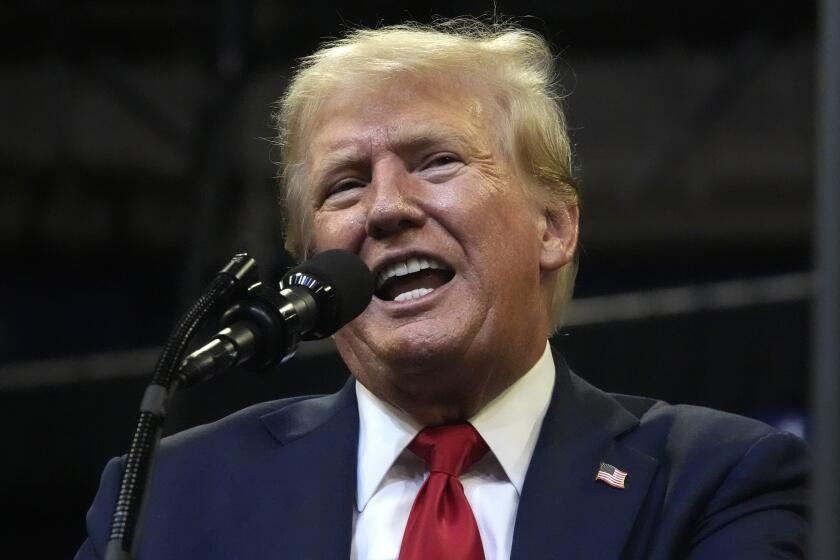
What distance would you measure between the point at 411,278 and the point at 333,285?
0.46 m

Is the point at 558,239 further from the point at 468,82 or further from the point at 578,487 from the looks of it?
the point at 578,487

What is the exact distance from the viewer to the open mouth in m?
1.89

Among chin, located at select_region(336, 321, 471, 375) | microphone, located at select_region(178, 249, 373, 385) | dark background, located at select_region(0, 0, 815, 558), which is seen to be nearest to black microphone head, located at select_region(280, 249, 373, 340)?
microphone, located at select_region(178, 249, 373, 385)

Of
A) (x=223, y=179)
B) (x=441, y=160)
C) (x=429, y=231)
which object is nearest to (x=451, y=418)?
(x=429, y=231)

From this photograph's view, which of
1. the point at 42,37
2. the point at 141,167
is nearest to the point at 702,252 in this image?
the point at 141,167

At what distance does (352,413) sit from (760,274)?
3835mm

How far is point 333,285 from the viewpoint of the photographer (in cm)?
146

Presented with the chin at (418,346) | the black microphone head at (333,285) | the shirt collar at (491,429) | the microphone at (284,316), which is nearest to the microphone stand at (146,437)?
the microphone at (284,316)

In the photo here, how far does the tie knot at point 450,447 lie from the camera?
1.89 meters

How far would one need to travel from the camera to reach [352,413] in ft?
6.66

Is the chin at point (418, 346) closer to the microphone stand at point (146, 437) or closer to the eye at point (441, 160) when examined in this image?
the eye at point (441, 160)

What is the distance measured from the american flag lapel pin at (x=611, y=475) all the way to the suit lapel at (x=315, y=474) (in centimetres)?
36

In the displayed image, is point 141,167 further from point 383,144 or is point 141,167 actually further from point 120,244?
point 383,144

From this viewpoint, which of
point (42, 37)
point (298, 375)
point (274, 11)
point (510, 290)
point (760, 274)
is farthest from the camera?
point (42, 37)
